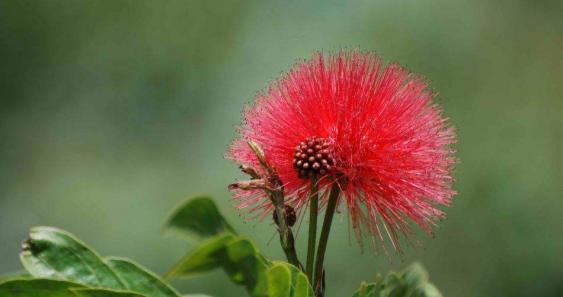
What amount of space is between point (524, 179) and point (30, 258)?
Answer: 27.4 feet

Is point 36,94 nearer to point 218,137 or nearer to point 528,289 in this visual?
point 218,137

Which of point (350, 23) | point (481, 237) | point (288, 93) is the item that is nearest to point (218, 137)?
point (350, 23)

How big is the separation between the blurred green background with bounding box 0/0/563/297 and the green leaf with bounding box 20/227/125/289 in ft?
19.4

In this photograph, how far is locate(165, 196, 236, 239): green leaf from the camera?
1.88 metres

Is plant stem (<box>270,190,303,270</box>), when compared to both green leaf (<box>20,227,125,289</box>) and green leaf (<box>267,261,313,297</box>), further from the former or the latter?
green leaf (<box>20,227,125,289</box>)

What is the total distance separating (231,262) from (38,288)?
37 centimetres

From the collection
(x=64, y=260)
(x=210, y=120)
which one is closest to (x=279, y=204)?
(x=64, y=260)

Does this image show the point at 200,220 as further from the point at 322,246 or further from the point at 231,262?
the point at 322,246

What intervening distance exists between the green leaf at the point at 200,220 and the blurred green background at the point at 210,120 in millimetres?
5804

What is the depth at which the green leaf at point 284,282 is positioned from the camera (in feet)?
5.54

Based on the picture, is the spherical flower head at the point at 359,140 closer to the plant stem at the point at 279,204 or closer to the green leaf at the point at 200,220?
the plant stem at the point at 279,204

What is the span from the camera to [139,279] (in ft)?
5.82

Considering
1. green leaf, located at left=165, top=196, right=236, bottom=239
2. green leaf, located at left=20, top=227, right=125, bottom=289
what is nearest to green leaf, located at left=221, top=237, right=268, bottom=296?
green leaf, located at left=165, top=196, right=236, bottom=239

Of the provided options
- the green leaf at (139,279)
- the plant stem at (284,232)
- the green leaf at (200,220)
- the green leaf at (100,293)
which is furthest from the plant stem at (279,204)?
the green leaf at (100,293)
